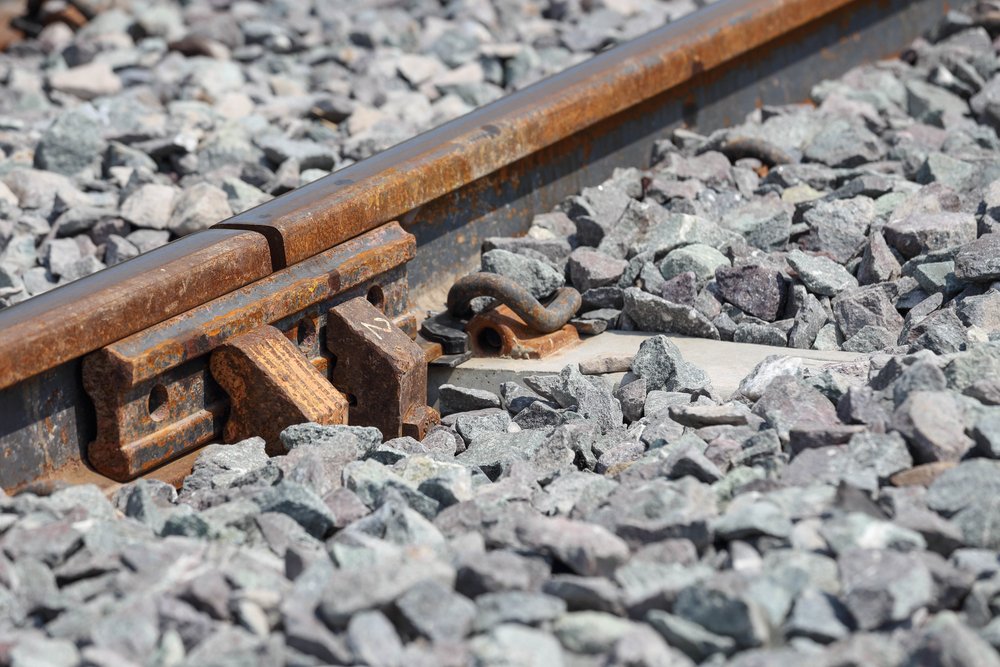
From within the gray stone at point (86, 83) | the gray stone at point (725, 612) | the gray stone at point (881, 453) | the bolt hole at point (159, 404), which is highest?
the gray stone at point (725, 612)

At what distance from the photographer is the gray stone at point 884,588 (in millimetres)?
2127

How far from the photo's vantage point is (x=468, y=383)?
3.78 meters

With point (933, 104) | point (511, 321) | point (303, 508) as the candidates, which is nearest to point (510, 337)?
point (511, 321)

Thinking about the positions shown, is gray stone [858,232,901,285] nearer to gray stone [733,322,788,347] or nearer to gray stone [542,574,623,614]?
gray stone [733,322,788,347]

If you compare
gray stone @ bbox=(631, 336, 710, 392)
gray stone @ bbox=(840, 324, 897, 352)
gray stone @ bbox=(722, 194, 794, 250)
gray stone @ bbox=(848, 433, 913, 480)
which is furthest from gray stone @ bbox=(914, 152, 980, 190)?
gray stone @ bbox=(848, 433, 913, 480)

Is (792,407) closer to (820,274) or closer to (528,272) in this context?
(820,274)

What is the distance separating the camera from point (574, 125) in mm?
4652

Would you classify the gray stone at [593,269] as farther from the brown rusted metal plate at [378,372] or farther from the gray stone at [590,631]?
the gray stone at [590,631]

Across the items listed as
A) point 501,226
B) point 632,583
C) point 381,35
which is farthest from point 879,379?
point 381,35

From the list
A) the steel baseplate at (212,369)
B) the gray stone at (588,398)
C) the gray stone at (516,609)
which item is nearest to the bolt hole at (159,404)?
the steel baseplate at (212,369)

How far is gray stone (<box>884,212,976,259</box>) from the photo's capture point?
3943 millimetres

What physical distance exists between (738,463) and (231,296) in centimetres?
123

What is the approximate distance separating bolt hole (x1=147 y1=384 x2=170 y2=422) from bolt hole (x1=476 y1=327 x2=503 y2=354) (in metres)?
1.00

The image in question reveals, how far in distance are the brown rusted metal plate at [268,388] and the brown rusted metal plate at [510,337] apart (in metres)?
0.64
